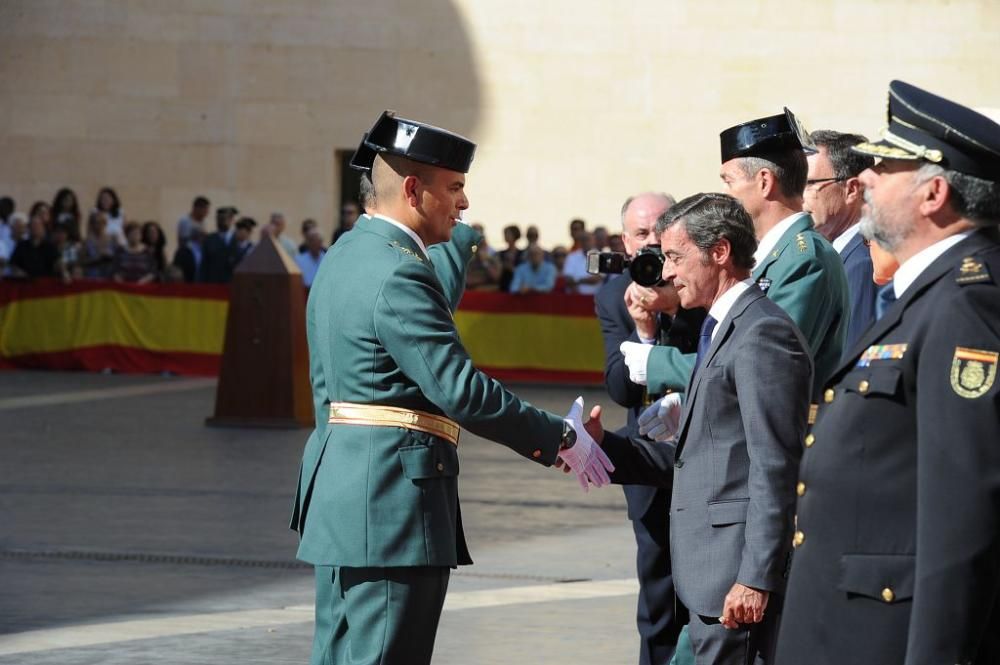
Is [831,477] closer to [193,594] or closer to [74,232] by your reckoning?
[193,594]

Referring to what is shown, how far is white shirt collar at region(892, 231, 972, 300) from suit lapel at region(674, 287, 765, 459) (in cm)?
114

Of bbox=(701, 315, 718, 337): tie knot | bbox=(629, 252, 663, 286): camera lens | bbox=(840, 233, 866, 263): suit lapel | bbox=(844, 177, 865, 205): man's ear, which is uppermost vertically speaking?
bbox=(844, 177, 865, 205): man's ear

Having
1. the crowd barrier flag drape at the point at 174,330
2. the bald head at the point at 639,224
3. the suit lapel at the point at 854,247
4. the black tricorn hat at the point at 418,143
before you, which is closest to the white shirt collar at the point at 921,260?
the black tricorn hat at the point at 418,143

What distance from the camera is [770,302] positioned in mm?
4535

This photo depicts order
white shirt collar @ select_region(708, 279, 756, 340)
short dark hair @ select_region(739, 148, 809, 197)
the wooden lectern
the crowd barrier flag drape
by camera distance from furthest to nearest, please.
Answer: the crowd barrier flag drape, the wooden lectern, short dark hair @ select_region(739, 148, 809, 197), white shirt collar @ select_region(708, 279, 756, 340)

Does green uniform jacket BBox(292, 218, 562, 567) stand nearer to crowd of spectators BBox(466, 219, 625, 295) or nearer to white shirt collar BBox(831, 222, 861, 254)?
white shirt collar BBox(831, 222, 861, 254)

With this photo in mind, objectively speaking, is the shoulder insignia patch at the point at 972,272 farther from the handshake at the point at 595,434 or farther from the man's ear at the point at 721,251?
the handshake at the point at 595,434

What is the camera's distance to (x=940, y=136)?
10.8 ft

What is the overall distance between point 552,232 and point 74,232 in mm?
7648

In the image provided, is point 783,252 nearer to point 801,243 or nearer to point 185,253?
point 801,243

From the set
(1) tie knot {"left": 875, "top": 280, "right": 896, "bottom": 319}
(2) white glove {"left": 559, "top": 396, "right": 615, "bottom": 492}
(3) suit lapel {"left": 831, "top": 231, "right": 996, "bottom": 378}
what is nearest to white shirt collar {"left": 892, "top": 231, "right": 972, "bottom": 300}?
(3) suit lapel {"left": 831, "top": 231, "right": 996, "bottom": 378}

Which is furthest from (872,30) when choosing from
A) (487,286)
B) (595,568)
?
(595,568)

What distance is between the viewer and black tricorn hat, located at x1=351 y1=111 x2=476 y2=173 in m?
4.64

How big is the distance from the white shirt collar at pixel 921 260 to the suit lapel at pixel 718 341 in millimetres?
1141
